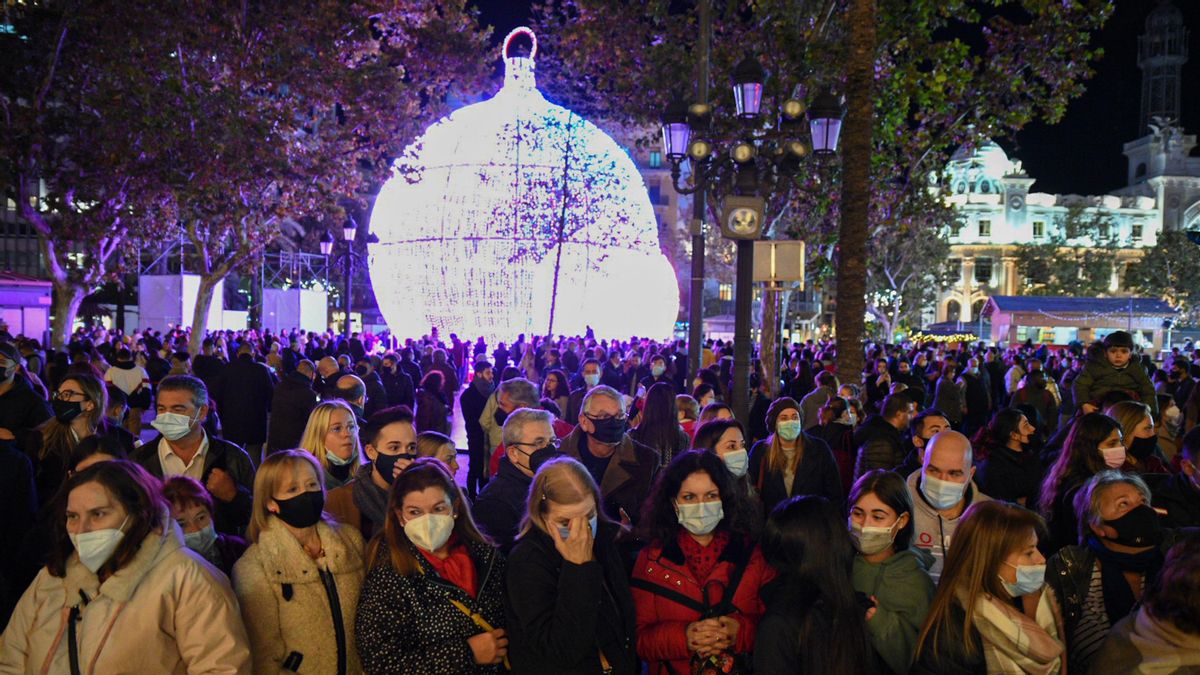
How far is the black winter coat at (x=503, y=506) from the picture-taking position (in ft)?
15.0

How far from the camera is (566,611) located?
3252 mm

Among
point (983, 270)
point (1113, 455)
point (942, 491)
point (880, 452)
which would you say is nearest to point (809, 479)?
point (880, 452)

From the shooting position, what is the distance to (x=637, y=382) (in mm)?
14344

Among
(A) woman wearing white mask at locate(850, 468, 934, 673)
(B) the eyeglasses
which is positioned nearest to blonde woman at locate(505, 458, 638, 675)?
(A) woman wearing white mask at locate(850, 468, 934, 673)

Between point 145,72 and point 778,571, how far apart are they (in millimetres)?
17973

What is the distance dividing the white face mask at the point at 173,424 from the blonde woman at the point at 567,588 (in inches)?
103

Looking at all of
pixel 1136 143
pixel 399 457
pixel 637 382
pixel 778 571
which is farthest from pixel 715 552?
pixel 1136 143

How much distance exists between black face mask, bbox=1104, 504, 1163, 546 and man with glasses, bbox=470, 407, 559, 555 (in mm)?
2654

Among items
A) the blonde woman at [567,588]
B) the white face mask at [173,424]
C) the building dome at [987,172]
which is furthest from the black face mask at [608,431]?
the building dome at [987,172]

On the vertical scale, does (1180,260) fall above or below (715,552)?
above

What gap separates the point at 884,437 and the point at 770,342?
10.1 m

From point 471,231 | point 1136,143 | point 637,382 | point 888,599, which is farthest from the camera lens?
point 1136,143

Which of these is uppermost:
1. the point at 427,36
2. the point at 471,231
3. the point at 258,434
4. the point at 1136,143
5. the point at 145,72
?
the point at 1136,143

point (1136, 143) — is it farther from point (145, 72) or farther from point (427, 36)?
point (145, 72)
